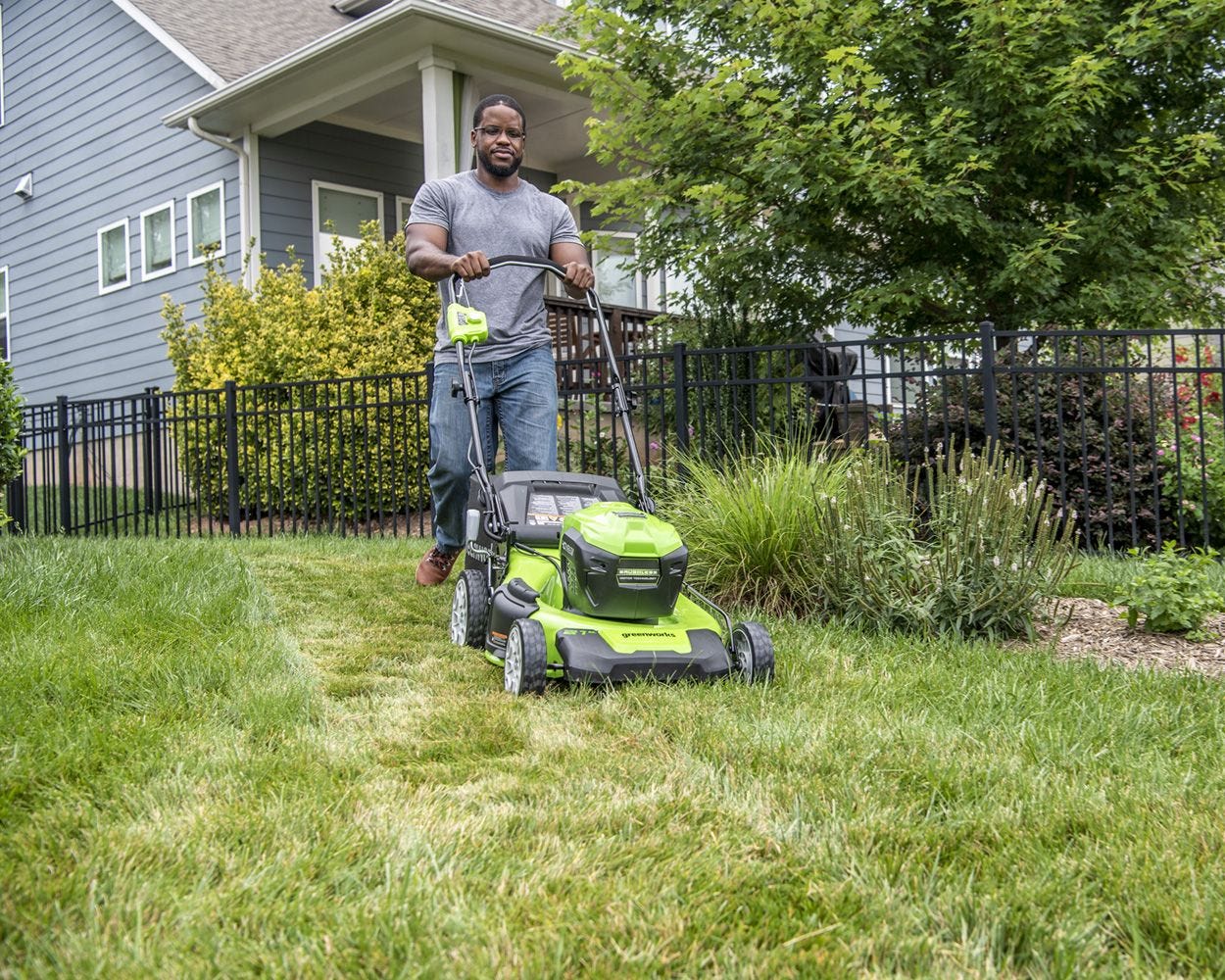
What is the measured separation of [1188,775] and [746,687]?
4.09ft

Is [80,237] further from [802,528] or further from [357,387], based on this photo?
[802,528]

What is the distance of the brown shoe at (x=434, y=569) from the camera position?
5.55m

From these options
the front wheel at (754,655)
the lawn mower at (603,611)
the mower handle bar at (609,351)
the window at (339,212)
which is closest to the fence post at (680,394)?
the mower handle bar at (609,351)

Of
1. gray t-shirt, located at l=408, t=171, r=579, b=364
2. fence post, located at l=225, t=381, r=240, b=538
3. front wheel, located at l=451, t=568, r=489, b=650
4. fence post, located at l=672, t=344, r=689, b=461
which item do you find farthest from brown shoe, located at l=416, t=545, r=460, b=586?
fence post, located at l=225, t=381, r=240, b=538

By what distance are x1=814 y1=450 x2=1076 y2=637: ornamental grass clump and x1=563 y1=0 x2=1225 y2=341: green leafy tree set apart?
11.2ft

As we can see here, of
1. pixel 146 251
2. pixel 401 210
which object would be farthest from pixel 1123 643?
pixel 146 251

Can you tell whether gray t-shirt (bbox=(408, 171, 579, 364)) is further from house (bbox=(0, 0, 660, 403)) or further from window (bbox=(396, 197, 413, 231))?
window (bbox=(396, 197, 413, 231))

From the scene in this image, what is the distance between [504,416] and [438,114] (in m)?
6.64

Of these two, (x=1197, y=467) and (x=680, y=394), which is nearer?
(x=680, y=394)

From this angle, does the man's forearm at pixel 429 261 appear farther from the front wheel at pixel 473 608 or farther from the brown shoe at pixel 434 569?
the brown shoe at pixel 434 569

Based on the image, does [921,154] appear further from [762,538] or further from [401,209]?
[401,209]

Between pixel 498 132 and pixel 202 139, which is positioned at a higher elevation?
pixel 202 139

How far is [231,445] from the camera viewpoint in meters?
9.57

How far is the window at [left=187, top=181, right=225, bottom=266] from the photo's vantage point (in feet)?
43.5
